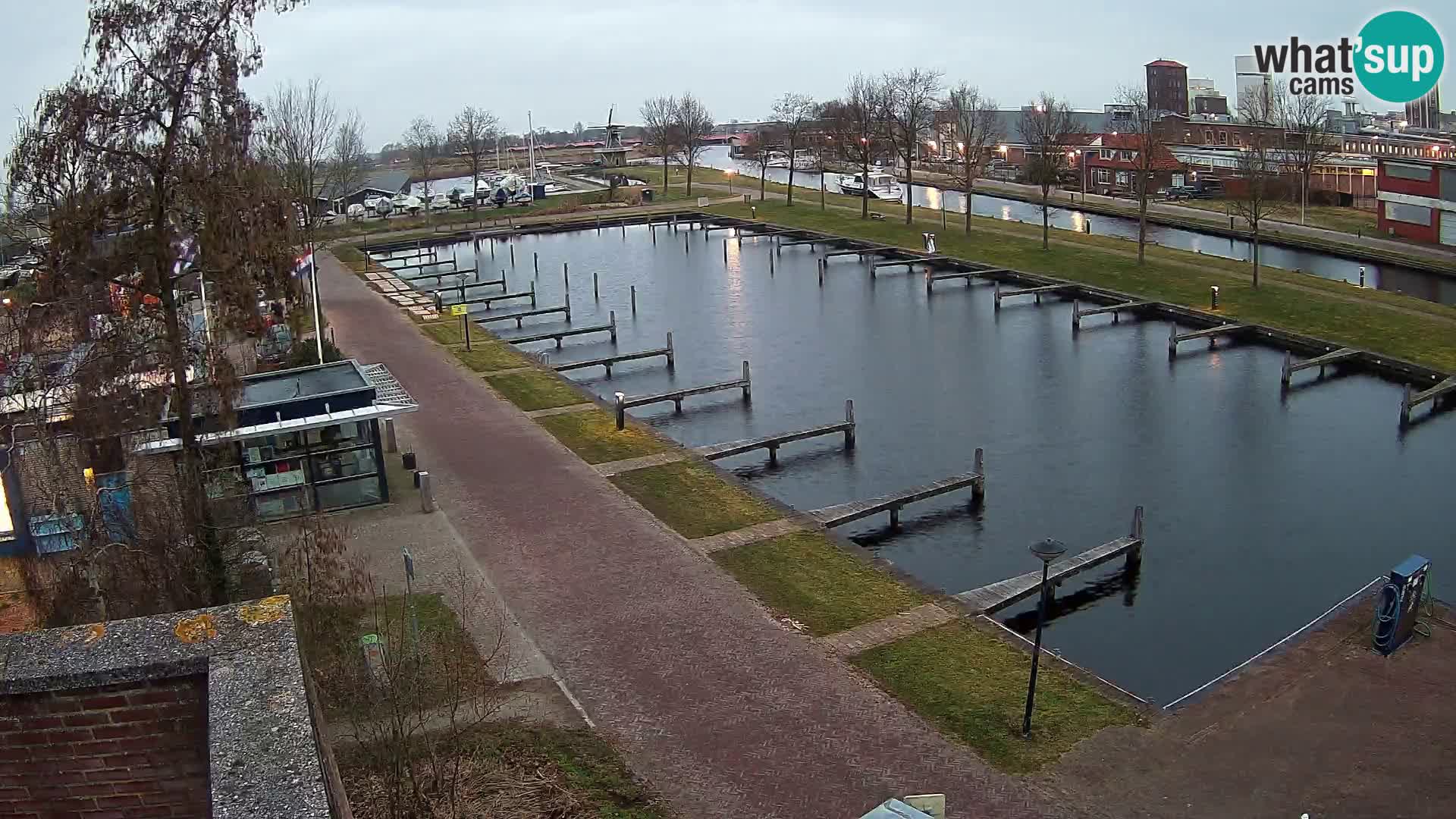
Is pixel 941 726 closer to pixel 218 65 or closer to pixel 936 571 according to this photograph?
pixel 936 571

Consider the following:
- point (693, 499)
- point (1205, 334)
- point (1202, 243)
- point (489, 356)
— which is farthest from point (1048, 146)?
point (693, 499)

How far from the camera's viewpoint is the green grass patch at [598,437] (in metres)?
26.3

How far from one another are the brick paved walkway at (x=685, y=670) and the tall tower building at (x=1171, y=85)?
12189 cm

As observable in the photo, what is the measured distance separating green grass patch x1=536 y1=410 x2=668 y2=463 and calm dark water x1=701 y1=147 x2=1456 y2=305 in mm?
31487

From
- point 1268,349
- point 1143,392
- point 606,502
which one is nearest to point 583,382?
point 606,502

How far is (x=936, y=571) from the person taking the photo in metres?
21.5

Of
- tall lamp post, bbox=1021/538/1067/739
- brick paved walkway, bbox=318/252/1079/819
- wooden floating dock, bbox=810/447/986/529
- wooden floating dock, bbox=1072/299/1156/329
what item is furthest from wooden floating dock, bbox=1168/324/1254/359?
tall lamp post, bbox=1021/538/1067/739

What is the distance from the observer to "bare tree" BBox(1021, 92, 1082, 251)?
198 feet

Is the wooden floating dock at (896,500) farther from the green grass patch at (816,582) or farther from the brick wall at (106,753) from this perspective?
the brick wall at (106,753)

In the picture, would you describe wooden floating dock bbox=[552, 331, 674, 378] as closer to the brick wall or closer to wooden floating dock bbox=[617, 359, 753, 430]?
wooden floating dock bbox=[617, 359, 753, 430]

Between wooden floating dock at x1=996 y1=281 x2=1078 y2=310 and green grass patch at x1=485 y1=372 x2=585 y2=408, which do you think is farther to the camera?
wooden floating dock at x1=996 y1=281 x2=1078 y2=310

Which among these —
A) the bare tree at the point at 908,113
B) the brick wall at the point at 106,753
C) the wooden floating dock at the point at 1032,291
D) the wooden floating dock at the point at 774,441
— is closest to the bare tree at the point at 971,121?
the bare tree at the point at 908,113

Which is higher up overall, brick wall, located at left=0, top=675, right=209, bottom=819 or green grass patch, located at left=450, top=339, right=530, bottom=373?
brick wall, located at left=0, top=675, right=209, bottom=819

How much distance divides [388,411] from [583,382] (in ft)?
44.1
